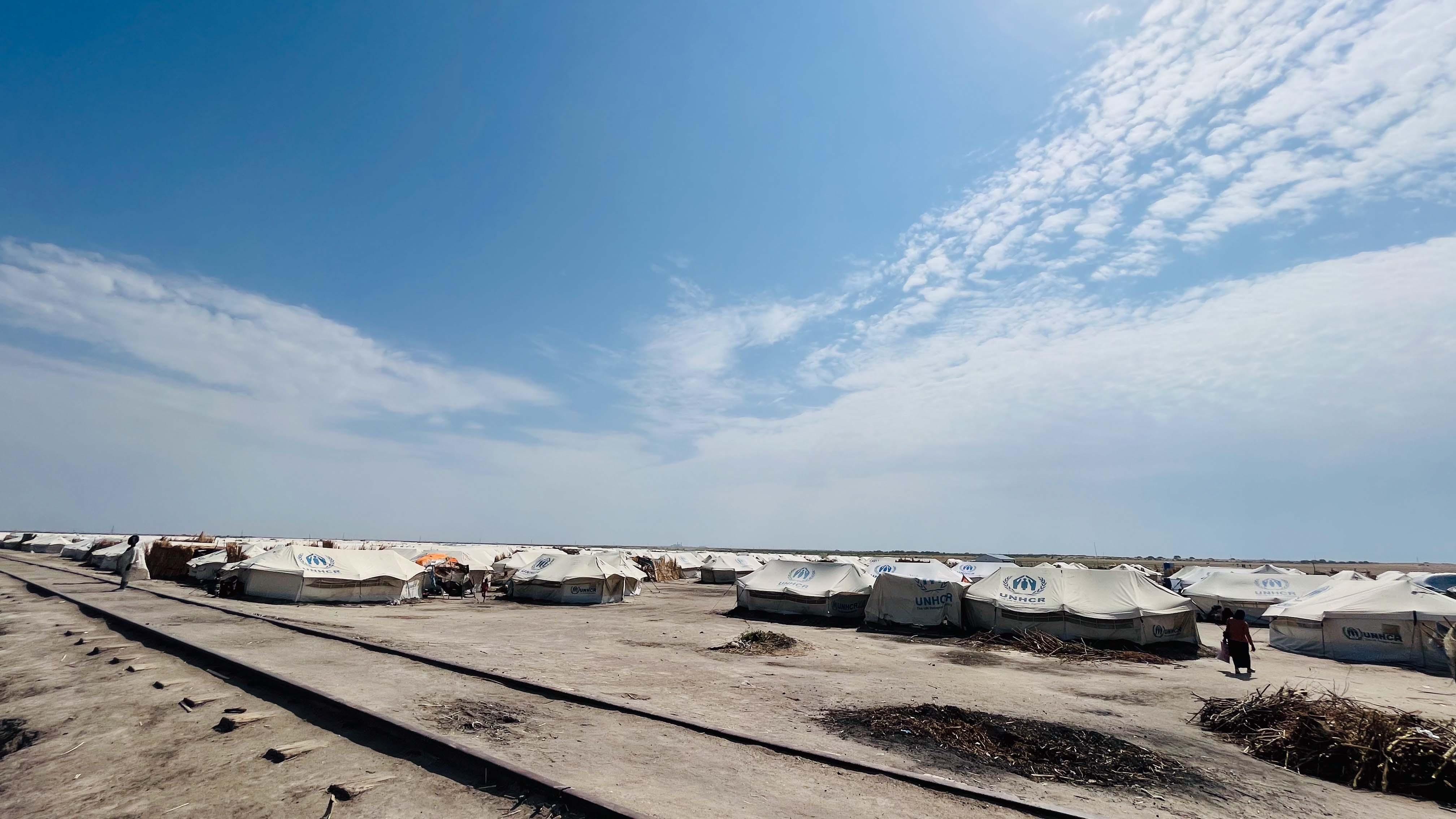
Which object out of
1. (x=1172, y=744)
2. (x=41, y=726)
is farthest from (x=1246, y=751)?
(x=41, y=726)

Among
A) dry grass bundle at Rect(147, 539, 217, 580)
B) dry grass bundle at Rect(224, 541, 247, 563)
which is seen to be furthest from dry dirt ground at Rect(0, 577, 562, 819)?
dry grass bundle at Rect(147, 539, 217, 580)

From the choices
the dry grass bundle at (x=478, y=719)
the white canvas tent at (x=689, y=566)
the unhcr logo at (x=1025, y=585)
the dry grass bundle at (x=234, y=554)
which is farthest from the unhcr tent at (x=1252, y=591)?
the dry grass bundle at (x=234, y=554)

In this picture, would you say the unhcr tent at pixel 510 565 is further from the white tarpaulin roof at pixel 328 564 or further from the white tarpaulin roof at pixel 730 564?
the white tarpaulin roof at pixel 730 564

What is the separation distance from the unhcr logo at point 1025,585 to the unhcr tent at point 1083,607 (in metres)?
0.03

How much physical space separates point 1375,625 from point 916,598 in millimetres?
14765

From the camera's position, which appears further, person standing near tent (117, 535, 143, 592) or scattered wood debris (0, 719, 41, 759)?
person standing near tent (117, 535, 143, 592)

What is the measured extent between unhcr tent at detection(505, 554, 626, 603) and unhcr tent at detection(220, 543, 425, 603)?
6.18 metres

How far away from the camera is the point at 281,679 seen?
12.4 meters

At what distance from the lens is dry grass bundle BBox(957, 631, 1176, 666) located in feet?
70.6

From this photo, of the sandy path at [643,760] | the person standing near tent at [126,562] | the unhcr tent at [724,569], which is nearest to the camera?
the sandy path at [643,760]

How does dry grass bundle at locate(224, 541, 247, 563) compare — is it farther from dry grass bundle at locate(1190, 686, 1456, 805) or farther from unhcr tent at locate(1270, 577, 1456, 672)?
unhcr tent at locate(1270, 577, 1456, 672)

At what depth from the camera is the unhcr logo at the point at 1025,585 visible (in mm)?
26250

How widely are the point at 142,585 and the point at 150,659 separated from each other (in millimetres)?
30126

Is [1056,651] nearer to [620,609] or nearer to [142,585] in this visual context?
[620,609]
